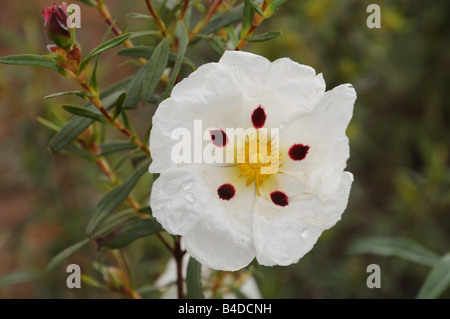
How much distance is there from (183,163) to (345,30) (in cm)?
208

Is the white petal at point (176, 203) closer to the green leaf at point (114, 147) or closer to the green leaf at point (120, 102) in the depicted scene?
the green leaf at point (120, 102)

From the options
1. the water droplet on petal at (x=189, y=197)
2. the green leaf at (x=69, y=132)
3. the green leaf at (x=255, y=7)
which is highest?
the green leaf at (x=255, y=7)

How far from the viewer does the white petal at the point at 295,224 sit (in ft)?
4.32

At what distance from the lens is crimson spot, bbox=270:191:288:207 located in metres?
1.41

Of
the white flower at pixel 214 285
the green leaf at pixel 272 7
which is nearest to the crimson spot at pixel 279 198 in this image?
the green leaf at pixel 272 7

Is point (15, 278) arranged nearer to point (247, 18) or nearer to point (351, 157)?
point (247, 18)

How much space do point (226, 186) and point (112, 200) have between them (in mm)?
434

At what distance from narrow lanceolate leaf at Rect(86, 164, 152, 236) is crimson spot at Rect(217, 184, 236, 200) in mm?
340

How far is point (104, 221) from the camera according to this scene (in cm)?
182

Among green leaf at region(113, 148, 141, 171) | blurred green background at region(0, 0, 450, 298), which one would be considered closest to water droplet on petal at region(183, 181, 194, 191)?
green leaf at region(113, 148, 141, 171)

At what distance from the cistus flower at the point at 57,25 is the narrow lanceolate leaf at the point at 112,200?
48cm

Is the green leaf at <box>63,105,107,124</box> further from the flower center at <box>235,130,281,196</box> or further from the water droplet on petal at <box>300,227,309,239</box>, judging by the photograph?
the water droplet on petal at <box>300,227,309,239</box>
